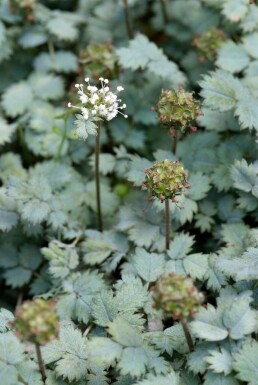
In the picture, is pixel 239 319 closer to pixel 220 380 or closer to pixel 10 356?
pixel 220 380

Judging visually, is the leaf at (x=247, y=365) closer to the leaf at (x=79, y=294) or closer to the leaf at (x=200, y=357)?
the leaf at (x=200, y=357)

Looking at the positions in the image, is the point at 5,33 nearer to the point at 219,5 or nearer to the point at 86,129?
the point at 219,5

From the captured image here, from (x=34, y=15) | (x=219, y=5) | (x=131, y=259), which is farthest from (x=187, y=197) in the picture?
(x=34, y=15)

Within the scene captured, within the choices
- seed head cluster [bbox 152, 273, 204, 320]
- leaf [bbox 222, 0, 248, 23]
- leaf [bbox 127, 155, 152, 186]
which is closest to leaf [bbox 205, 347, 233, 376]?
Result: seed head cluster [bbox 152, 273, 204, 320]

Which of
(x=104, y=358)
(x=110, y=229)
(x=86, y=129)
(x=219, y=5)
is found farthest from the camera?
(x=219, y=5)

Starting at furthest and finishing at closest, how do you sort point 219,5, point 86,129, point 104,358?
point 219,5 < point 86,129 < point 104,358
